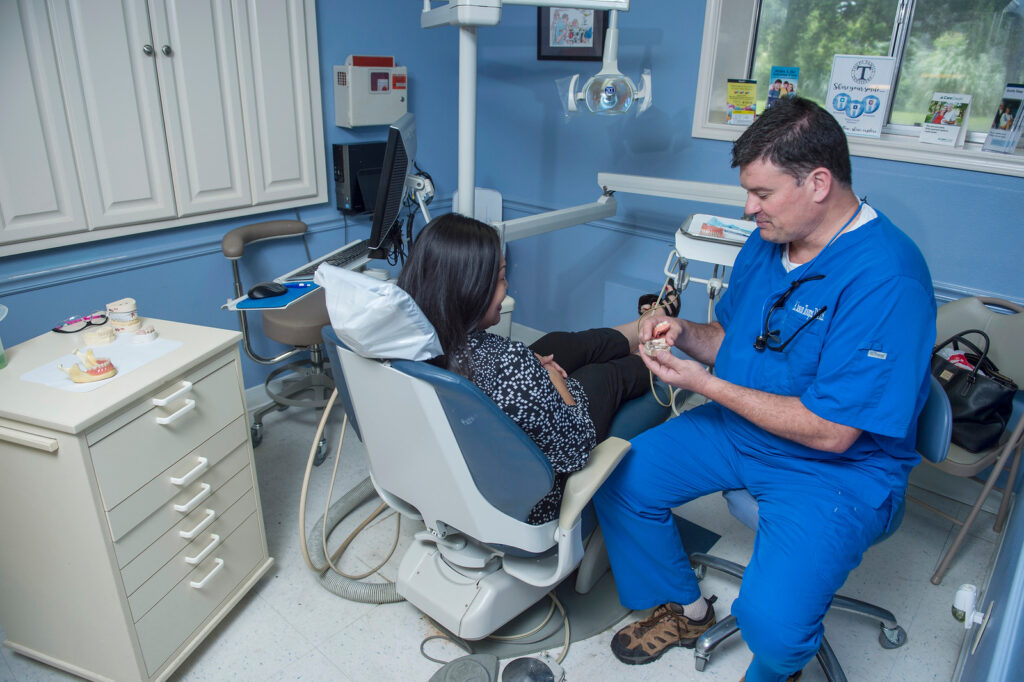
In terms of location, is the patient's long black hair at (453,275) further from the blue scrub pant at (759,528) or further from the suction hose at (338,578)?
the suction hose at (338,578)

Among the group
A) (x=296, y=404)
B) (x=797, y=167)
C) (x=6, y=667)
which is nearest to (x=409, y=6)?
(x=296, y=404)

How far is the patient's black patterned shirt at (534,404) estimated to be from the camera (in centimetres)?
127

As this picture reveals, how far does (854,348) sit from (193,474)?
1.40 metres

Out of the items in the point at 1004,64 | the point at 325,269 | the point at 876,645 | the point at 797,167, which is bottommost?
the point at 876,645

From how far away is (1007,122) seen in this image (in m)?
1.97

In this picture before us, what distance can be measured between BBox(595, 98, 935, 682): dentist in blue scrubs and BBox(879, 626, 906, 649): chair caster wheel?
0.34m

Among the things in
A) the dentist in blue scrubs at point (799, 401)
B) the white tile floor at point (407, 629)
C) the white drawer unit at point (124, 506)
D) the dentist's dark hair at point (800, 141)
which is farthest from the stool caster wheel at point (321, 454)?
the dentist's dark hair at point (800, 141)

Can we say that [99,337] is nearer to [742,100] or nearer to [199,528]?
[199,528]

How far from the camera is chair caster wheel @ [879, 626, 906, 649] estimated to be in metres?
1.64

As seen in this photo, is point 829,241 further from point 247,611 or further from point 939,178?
point 247,611

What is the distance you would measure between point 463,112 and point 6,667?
1.77 meters

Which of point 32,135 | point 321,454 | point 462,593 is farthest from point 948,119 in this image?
point 32,135

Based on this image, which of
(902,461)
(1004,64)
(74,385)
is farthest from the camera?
(1004,64)

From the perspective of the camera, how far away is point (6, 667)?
150 centimetres
